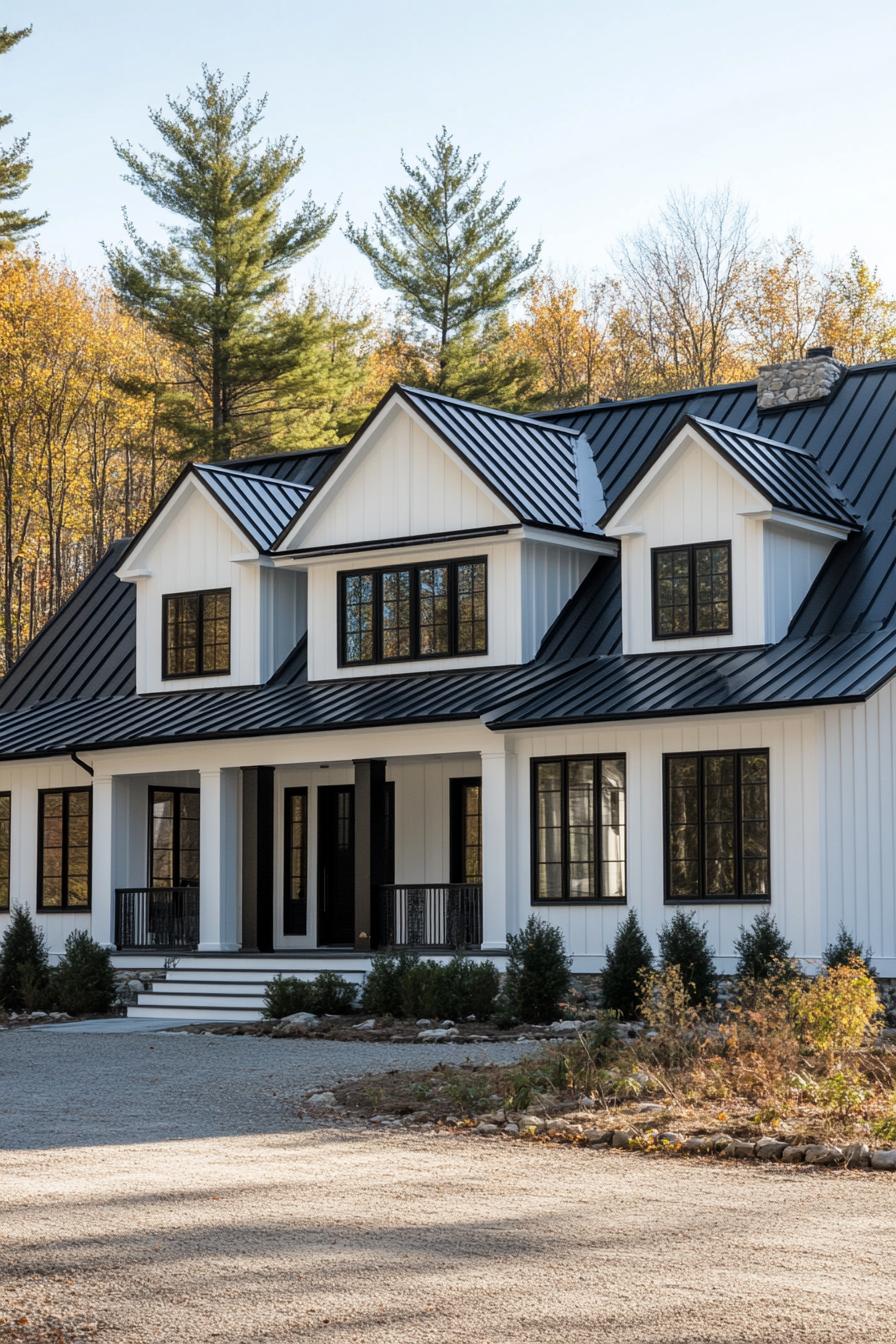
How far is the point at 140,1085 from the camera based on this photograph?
594 inches

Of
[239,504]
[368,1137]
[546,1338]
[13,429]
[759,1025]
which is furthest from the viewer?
[13,429]

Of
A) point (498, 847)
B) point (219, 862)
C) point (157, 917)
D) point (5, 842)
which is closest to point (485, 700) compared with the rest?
point (498, 847)

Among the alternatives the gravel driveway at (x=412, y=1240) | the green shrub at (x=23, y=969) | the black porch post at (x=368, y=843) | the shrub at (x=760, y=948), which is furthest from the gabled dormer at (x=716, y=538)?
the gravel driveway at (x=412, y=1240)

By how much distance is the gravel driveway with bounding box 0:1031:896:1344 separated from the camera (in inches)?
272

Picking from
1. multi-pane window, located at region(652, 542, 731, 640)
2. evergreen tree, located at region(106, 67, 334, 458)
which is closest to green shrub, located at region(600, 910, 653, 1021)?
multi-pane window, located at region(652, 542, 731, 640)

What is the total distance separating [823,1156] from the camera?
421 inches

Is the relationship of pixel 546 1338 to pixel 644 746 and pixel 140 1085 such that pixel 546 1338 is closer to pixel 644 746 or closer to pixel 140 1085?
pixel 140 1085

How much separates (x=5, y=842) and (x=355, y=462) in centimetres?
781

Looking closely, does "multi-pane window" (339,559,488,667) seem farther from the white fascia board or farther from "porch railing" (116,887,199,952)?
"porch railing" (116,887,199,952)

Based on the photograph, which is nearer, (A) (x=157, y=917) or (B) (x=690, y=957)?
(B) (x=690, y=957)

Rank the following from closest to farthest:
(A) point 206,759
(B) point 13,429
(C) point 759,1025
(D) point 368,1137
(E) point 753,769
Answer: (D) point 368,1137 → (C) point 759,1025 → (E) point 753,769 → (A) point 206,759 → (B) point 13,429

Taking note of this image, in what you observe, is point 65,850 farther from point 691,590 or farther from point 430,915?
point 691,590

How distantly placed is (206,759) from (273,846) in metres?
1.49

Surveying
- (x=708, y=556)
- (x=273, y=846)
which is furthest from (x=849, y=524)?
(x=273, y=846)
